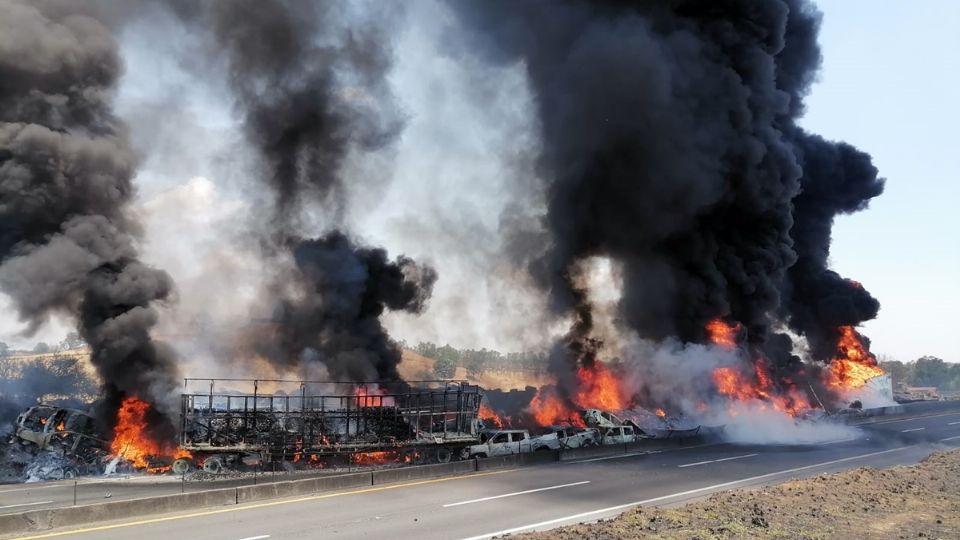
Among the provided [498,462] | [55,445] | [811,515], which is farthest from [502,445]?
[55,445]

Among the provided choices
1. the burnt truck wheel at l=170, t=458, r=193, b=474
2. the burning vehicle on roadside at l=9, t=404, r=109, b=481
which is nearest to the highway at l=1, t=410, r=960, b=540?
the burnt truck wheel at l=170, t=458, r=193, b=474

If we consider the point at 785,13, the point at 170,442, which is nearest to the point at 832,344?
the point at 785,13

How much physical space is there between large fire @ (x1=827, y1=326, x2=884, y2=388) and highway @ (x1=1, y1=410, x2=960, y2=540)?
1305 inches

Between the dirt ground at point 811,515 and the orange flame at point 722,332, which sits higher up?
the orange flame at point 722,332

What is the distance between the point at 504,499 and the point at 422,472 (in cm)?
433

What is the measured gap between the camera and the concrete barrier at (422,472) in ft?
59.4

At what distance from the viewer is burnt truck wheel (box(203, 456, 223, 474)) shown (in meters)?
21.8

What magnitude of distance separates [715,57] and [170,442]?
3743 cm

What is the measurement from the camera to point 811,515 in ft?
40.5

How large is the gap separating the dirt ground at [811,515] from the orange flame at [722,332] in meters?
25.1

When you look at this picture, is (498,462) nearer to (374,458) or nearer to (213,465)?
(374,458)

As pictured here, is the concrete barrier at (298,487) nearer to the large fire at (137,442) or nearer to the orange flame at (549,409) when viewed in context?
the large fire at (137,442)

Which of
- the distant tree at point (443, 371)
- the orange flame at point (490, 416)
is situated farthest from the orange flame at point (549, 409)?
the distant tree at point (443, 371)

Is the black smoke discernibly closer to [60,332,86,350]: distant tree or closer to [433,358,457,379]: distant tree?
[60,332,86,350]: distant tree
